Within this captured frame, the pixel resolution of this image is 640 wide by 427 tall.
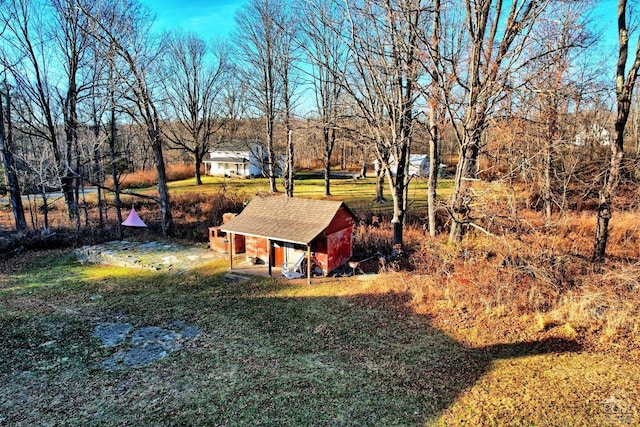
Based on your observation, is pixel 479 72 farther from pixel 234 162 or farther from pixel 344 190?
pixel 234 162

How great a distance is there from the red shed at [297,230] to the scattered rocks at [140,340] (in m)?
4.49

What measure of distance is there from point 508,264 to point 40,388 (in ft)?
39.3

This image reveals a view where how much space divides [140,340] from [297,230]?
5913mm

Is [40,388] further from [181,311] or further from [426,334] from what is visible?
[426,334]

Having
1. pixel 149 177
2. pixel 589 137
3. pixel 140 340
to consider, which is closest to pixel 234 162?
pixel 149 177

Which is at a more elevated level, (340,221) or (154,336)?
(340,221)

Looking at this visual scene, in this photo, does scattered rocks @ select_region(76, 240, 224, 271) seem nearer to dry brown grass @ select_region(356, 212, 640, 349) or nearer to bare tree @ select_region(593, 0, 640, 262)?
dry brown grass @ select_region(356, 212, 640, 349)

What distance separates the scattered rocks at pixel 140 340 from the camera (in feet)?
28.0

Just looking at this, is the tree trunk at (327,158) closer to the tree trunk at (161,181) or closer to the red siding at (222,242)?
the tree trunk at (161,181)

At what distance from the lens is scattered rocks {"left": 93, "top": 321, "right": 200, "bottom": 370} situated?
336 inches

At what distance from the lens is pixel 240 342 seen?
9.25m

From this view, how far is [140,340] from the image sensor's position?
372 inches

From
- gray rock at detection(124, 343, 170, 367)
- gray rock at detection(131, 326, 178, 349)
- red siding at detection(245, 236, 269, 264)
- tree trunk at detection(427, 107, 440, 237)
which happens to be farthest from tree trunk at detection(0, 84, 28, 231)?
tree trunk at detection(427, 107, 440, 237)

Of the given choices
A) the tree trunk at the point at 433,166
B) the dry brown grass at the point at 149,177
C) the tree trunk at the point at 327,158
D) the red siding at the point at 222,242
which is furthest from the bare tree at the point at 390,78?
the dry brown grass at the point at 149,177
